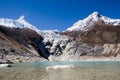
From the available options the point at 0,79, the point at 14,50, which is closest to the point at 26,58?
the point at 14,50

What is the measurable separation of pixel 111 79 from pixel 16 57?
101 metres

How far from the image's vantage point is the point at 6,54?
121375mm

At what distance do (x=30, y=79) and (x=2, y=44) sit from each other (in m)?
105

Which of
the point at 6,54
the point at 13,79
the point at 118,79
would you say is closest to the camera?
the point at 118,79

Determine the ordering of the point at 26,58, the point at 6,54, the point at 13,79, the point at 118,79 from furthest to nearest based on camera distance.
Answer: the point at 26,58 < the point at 6,54 < the point at 13,79 < the point at 118,79

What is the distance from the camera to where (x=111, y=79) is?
87.6 ft

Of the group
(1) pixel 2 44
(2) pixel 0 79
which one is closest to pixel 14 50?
(1) pixel 2 44

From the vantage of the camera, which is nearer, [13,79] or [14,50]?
[13,79]

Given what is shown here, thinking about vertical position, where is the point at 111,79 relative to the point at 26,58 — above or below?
below

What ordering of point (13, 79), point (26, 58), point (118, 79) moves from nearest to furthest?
point (118, 79)
point (13, 79)
point (26, 58)

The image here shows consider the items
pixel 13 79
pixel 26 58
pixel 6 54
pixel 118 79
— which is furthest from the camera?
pixel 26 58

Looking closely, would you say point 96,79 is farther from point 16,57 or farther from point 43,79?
point 16,57

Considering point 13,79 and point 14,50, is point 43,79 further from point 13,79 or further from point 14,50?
point 14,50

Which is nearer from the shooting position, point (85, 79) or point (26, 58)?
point (85, 79)
